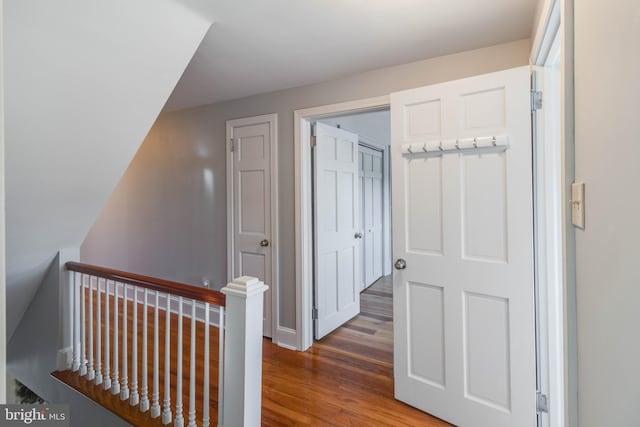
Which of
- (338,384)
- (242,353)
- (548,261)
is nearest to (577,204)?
(548,261)

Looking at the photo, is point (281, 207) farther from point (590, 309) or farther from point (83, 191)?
point (590, 309)

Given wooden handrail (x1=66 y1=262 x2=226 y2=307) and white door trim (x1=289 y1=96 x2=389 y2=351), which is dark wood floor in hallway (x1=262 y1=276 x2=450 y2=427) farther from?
wooden handrail (x1=66 y1=262 x2=226 y2=307)

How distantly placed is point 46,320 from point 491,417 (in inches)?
127

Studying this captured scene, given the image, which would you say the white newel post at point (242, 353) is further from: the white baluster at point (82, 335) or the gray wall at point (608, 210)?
the white baluster at point (82, 335)

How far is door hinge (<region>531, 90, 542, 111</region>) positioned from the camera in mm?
1661

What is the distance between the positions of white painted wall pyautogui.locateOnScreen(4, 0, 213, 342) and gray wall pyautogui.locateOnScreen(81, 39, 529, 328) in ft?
3.66

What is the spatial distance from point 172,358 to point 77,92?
6.62ft

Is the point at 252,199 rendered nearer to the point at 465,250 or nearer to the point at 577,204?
the point at 465,250

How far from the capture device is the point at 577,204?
93 centimetres

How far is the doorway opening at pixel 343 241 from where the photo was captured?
9.45 ft

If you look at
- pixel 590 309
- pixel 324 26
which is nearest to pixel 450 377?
pixel 590 309

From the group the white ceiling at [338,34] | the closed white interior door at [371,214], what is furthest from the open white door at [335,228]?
the closed white interior door at [371,214]

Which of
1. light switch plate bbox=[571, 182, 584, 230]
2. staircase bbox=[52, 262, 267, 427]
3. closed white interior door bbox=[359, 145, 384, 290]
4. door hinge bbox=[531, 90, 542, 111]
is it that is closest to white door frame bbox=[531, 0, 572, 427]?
door hinge bbox=[531, 90, 542, 111]
